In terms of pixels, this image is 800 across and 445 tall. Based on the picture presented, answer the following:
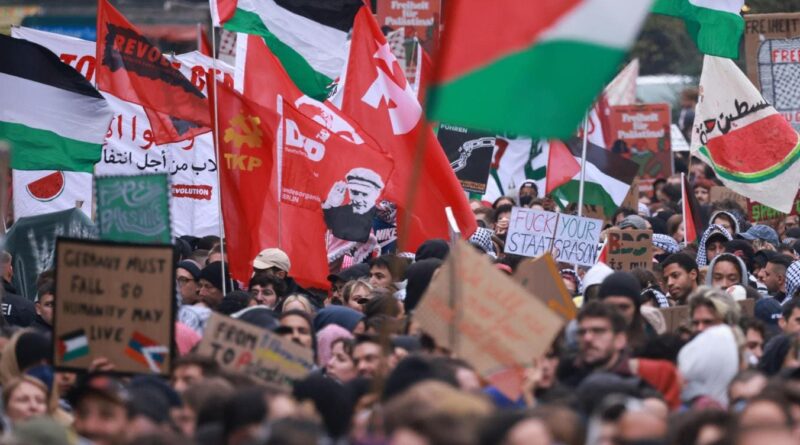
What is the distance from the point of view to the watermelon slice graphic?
561 inches

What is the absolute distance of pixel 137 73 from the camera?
12680 mm

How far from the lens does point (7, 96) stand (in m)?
12.5

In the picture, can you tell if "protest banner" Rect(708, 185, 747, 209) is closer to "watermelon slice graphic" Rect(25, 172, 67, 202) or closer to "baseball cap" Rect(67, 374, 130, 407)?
"watermelon slice graphic" Rect(25, 172, 67, 202)

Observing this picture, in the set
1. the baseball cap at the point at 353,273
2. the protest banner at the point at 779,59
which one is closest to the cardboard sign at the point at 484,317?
the baseball cap at the point at 353,273

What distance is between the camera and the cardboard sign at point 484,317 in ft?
24.5

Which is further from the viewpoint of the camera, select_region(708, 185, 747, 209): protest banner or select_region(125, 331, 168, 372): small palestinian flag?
select_region(708, 185, 747, 209): protest banner

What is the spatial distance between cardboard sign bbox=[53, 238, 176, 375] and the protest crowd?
0.03 feet

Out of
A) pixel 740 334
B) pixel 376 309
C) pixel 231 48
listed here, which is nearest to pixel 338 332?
pixel 376 309

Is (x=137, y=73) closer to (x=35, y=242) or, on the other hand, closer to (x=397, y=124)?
(x=35, y=242)

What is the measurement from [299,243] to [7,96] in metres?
2.38

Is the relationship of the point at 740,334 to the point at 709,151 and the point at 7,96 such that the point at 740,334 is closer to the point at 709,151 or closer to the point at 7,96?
the point at 7,96

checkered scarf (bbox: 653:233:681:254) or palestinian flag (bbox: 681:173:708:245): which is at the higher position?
palestinian flag (bbox: 681:173:708:245)

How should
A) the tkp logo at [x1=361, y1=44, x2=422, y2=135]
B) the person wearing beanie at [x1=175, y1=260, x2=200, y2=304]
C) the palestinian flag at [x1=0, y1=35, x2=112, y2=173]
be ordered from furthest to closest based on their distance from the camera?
the tkp logo at [x1=361, y1=44, x2=422, y2=135], the palestinian flag at [x1=0, y1=35, x2=112, y2=173], the person wearing beanie at [x1=175, y1=260, x2=200, y2=304]

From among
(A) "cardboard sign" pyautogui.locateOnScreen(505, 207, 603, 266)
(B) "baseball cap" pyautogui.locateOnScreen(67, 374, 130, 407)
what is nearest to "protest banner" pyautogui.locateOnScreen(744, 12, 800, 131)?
(A) "cardboard sign" pyautogui.locateOnScreen(505, 207, 603, 266)
